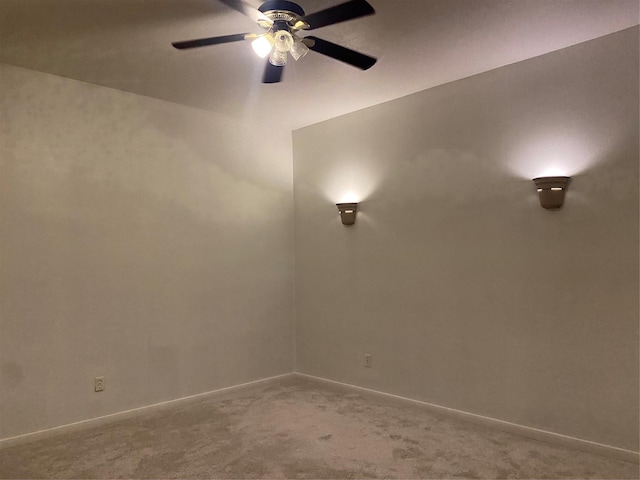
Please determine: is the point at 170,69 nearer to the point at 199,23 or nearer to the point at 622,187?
the point at 199,23

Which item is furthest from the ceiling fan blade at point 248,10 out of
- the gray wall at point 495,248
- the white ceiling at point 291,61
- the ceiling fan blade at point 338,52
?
the gray wall at point 495,248

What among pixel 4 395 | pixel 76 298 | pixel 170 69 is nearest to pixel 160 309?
pixel 76 298

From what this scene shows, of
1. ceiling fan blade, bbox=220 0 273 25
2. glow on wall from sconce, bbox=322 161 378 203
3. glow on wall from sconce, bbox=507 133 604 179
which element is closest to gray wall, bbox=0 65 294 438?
glow on wall from sconce, bbox=322 161 378 203

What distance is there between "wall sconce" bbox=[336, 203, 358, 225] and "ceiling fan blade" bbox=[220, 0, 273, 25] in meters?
2.34

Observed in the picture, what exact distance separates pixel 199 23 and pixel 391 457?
287 cm

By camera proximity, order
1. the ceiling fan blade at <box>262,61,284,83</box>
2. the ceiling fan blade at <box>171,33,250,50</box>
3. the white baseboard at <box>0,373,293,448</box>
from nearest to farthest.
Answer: the ceiling fan blade at <box>171,33,250,50</box> → the ceiling fan blade at <box>262,61,284,83</box> → the white baseboard at <box>0,373,293,448</box>

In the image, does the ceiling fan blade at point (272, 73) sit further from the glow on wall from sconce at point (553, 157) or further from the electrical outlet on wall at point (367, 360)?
the electrical outlet on wall at point (367, 360)

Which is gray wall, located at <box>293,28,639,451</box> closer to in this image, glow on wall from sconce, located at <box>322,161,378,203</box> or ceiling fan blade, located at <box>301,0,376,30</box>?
glow on wall from sconce, located at <box>322,161,378,203</box>

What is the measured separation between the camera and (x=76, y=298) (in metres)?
3.65

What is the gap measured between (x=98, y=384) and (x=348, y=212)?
2.55 m

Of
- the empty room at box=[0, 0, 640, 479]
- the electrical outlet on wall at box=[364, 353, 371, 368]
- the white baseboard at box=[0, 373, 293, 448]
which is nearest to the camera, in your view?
the empty room at box=[0, 0, 640, 479]

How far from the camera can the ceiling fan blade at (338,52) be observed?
242 centimetres

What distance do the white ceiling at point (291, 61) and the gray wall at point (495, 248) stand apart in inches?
12.2

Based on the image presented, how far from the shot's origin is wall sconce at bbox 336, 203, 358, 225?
14.9ft
